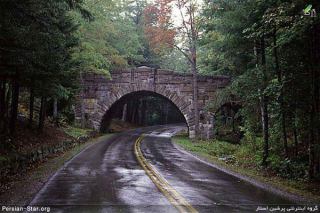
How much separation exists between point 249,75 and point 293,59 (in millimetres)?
2703

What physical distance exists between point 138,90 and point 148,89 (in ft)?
2.96

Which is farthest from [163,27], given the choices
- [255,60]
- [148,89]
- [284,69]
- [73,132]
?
[284,69]

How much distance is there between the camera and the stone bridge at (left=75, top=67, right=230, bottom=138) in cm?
2970

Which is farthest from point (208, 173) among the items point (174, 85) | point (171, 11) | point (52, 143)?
point (174, 85)

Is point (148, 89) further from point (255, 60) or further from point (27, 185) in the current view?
point (27, 185)

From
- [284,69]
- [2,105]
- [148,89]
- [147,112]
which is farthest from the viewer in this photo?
[147,112]

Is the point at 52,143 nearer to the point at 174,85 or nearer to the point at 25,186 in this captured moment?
the point at 25,186

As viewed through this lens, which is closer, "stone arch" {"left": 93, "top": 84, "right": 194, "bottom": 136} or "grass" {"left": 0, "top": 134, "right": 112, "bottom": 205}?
"grass" {"left": 0, "top": 134, "right": 112, "bottom": 205}

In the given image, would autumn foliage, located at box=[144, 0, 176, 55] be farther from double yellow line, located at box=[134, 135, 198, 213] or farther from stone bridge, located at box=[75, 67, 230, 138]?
double yellow line, located at box=[134, 135, 198, 213]

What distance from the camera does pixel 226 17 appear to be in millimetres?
14570

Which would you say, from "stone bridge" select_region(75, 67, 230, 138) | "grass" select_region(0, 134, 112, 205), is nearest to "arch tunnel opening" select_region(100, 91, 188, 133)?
"stone bridge" select_region(75, 67, 230, 138)

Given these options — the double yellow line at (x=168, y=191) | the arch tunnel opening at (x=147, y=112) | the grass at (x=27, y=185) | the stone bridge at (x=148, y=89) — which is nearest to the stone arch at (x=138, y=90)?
the stone bridge at (x=148, y=89)

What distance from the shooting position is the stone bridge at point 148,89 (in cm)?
2970

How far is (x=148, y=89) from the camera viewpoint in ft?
101
